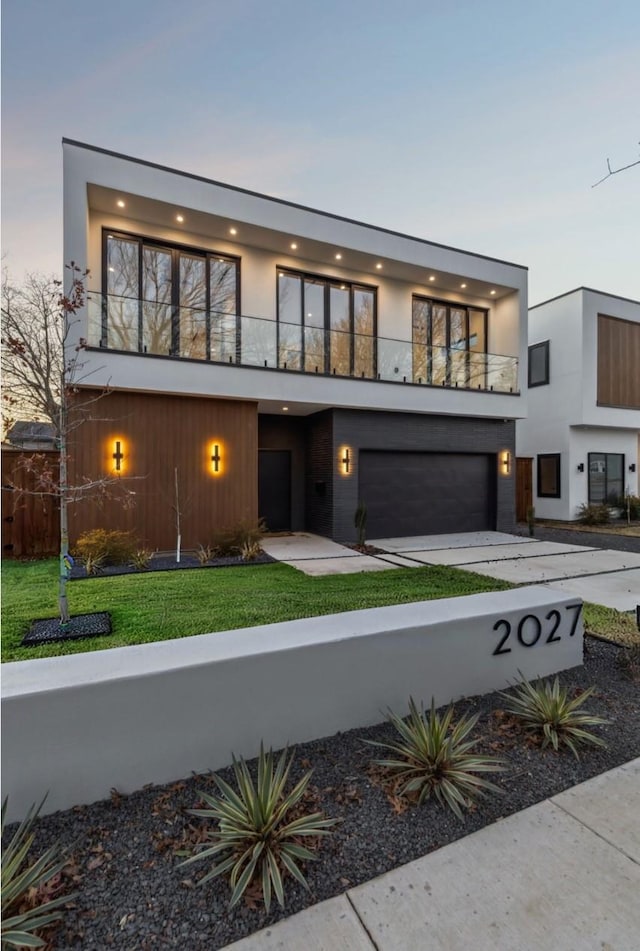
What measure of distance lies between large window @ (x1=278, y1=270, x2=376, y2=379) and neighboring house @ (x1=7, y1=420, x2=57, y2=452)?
5.10 metres

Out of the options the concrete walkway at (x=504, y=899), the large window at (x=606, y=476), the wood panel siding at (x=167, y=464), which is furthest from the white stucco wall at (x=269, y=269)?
the concrete walkway at (x=504, y=899)

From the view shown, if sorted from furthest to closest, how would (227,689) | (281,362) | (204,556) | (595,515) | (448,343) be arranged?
(595,515), (448,343), (281,362), (204,556), (227,689)

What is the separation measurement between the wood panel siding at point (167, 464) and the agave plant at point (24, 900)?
7.08 meters

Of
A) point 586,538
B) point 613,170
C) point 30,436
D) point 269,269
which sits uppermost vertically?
point 269,269

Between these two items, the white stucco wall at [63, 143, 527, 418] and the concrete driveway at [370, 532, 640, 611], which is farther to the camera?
the white stucco wall at [63, 143, 527, 418]

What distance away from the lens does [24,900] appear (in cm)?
162

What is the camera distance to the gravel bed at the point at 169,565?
692 cm

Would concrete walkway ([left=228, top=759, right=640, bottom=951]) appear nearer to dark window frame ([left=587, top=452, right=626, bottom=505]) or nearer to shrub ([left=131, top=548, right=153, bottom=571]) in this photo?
shrub ([left=131, top=548, right=153, bottom=571])

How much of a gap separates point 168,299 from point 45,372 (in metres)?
5.15

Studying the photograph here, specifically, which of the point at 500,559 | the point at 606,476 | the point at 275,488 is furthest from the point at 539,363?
the point at 275,488

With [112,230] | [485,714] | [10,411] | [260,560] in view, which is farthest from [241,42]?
[485,714]

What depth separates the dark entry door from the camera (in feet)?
39.1

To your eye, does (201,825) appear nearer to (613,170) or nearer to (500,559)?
(613,170)

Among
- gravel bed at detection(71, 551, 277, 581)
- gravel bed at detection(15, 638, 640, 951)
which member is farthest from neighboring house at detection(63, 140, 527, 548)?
gravel bed at detection(15, 638, 640, 951)
